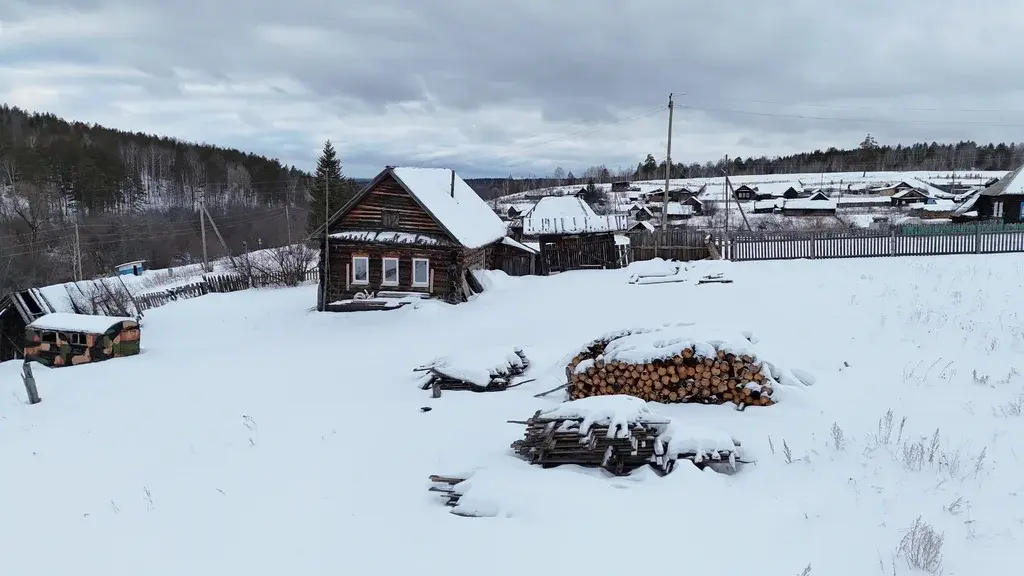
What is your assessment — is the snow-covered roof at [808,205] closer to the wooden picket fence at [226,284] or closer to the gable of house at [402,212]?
the gable of house at [402,212]

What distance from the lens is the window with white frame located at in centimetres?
2220

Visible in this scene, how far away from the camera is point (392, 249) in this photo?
72.1ft

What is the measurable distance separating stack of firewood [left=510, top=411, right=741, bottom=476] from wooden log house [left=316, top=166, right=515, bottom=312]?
14.3 metres

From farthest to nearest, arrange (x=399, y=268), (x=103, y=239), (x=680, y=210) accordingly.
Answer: (x=680, y=210)
(x=103, y=239)
(x=399, y=268)

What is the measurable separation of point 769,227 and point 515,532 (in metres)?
Answer: 60.5

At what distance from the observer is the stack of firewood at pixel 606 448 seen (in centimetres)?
659

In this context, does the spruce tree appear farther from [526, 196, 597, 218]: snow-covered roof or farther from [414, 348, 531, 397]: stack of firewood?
[414, 348, 531, 397]: stack of firewood

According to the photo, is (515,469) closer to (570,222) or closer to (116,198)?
(570,222)

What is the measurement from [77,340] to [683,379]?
17.3m

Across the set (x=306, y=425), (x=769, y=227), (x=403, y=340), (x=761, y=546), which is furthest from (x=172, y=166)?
→ (x=761, y=546)

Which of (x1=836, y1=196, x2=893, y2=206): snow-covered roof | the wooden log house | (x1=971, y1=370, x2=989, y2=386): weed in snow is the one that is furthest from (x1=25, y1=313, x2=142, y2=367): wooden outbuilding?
(x1=836, y1=196, x2=893, y2=206): snow-covered roof

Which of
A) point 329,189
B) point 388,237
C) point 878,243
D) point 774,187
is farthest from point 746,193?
point 388,237

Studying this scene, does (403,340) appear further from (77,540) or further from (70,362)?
(77,540)

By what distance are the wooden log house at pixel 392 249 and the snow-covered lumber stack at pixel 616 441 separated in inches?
558
